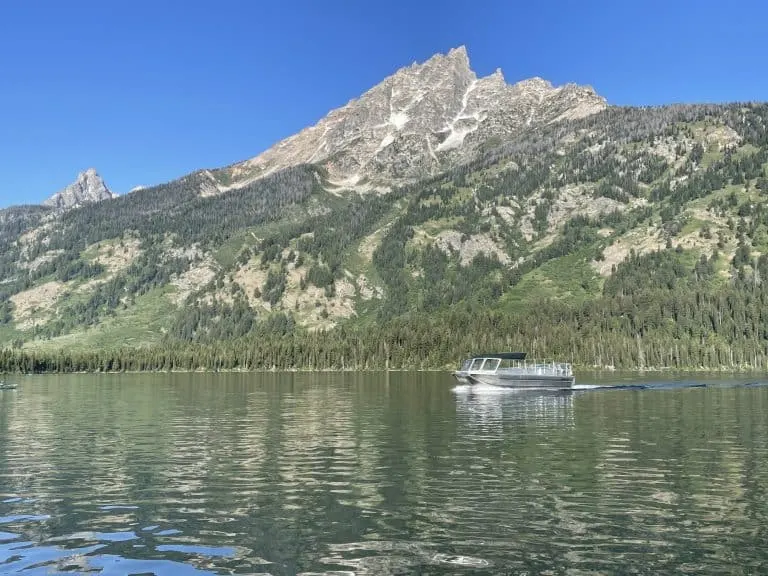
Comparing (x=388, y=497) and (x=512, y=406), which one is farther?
(x=512, y=406)

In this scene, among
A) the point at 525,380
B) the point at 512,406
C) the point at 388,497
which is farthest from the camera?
the point at 525,380

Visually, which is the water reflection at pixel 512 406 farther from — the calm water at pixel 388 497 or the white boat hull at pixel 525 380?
the calm water at pixel 388 497

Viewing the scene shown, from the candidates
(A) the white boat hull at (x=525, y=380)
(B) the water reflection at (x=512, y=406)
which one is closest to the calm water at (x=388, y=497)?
(B) the water reflection at (x=512, y=406)

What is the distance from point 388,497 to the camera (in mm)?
37219

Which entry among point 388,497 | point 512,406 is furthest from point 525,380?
point 388,497

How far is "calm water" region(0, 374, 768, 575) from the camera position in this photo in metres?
26.1

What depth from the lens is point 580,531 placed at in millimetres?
29391

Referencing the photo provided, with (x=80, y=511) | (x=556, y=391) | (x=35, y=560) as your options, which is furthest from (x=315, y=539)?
(x=556, y=391)

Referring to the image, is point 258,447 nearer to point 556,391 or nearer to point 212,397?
point 212,397

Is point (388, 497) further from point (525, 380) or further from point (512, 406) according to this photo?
point (525, 380)

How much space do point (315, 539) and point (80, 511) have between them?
566 inches

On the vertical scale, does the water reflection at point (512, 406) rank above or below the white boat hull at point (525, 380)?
below

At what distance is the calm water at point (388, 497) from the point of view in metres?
26.1

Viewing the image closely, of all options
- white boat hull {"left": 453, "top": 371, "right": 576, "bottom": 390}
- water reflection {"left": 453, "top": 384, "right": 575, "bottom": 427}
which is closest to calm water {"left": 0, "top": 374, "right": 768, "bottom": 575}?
water reflection {"left": 453, "top": 384, "right": 575, "bottom": 427}
